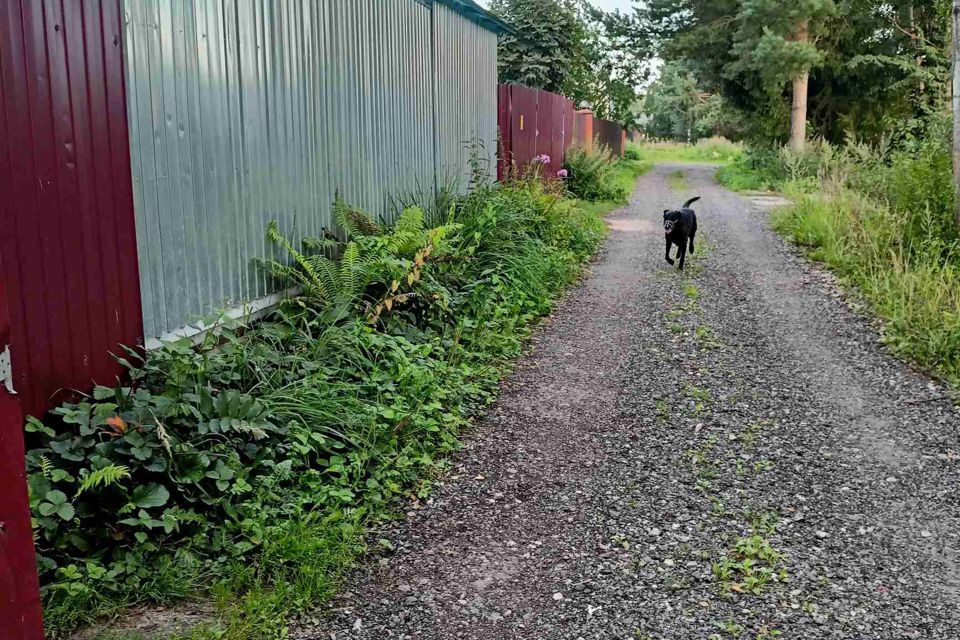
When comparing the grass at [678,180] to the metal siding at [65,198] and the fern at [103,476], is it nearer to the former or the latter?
the metal siding at [65,198]

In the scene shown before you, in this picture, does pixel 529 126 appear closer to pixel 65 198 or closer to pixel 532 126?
pixel 532 126

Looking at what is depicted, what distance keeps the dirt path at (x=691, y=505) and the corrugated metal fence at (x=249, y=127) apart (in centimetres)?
193

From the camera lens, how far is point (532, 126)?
1605 cm

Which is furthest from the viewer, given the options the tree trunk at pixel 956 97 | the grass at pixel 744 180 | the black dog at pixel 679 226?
the grass at pixel 744 180

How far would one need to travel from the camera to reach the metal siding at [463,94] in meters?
9.84

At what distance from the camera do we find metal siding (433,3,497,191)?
32.3ft

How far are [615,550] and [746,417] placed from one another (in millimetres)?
2042

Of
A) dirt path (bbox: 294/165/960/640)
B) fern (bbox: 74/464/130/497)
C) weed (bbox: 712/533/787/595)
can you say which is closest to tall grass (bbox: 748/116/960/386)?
dirt path (bbox: 294/165/960/640)

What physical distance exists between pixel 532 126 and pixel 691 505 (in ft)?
41.6

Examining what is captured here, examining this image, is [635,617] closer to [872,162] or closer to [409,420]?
[409,420]

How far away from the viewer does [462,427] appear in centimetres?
537

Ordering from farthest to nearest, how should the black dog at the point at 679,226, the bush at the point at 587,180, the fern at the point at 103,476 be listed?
the bush at the point at 587,180, the black dog at the point at 679,226, the fern at the point at 103,476

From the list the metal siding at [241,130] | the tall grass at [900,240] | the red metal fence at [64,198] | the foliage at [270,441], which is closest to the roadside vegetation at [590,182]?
the tall grass at [900,240]

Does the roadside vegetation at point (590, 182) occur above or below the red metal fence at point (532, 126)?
below
